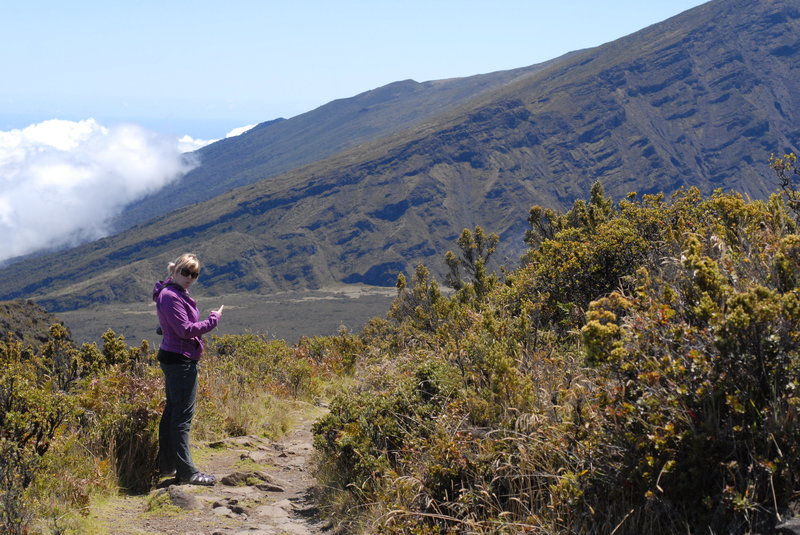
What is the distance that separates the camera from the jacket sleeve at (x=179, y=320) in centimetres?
566

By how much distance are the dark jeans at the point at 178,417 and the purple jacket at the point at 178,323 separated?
15 cm

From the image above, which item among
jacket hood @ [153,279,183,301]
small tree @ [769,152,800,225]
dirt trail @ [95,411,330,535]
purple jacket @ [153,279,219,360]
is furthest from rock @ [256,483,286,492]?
small tree @ [769,152,800,225]

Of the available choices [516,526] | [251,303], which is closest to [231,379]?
[516,526]

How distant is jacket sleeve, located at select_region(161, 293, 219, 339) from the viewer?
5.66 metres

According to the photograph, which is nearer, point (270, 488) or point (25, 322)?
point (270, 488)

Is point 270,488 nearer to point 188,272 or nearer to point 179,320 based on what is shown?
point 179,320

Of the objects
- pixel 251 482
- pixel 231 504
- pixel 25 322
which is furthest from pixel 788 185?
pixel 25 322

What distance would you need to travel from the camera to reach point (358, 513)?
4656mm

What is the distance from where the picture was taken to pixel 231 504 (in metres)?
5.30

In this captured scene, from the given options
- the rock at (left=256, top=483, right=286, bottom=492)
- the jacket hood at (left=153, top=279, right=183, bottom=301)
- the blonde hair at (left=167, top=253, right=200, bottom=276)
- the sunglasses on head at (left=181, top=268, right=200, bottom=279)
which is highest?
the blonde hair at (left=167, top=253, right=200, bottom=276)

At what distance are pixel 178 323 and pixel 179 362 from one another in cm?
36

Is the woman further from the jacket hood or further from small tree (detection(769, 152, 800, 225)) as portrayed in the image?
small tree (detection(769, 152, 800, 225))

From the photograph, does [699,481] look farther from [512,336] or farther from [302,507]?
[302,507]

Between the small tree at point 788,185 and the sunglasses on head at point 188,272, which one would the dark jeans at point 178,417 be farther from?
the small tree at point 788,185
